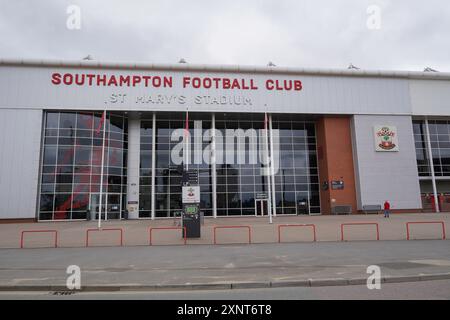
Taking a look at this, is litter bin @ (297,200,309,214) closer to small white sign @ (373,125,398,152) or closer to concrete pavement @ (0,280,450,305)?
small white sign @ (373,125,398,152)

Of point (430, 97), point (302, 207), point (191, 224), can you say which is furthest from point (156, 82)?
point (430, 97)

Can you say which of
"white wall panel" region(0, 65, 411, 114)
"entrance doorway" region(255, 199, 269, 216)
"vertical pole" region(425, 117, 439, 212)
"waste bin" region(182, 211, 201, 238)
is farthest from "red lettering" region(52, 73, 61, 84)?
"vertical pole" region(425, 117, 439, 212)

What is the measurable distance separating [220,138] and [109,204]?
1572cm

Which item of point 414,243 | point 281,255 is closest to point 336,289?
point 281,255

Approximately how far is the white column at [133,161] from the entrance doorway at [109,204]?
49.5 inches

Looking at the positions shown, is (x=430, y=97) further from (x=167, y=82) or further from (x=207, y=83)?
(x=167, y=82)

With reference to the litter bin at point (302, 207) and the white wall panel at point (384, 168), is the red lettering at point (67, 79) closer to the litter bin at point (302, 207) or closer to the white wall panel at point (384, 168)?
the litter bin at point (302, 207)

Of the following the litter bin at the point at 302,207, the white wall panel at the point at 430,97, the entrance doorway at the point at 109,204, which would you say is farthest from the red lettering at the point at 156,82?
the white wall panel at the point at 430,97

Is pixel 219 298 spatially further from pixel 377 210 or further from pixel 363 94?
pixel 363 94

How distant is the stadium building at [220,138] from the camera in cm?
3650

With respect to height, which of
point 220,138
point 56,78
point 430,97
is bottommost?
point 220,138

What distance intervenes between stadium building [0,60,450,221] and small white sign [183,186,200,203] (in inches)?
783

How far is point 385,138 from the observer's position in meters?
41.3

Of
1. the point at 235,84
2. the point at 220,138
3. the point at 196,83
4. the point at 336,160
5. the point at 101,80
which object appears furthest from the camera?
the point at 220,138
